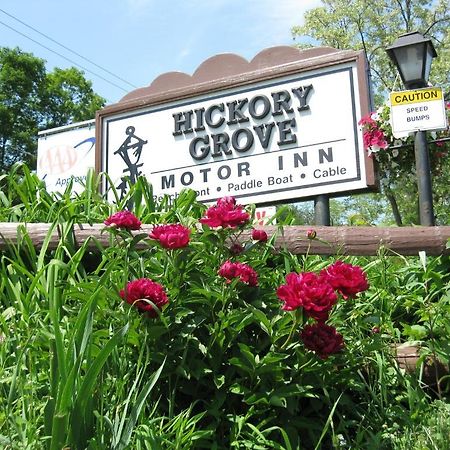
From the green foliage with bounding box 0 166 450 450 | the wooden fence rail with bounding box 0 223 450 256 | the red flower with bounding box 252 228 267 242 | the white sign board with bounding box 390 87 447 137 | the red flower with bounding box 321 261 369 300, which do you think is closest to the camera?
the green foliage with bounding box 0 166 450 450

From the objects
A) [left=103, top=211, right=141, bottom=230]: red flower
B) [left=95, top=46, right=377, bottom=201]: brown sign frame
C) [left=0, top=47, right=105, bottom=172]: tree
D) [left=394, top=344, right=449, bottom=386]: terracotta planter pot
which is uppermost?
[left=0, top=47, right=105, bottom=172]: tree

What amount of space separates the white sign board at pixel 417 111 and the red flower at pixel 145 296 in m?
3.42

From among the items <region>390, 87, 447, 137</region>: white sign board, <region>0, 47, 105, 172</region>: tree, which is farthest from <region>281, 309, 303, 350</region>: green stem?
<region>0, 47, 105, 172</region>: tree

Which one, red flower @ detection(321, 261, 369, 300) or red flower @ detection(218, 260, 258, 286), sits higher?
red flower @ detection(218, 260, 258, 286)

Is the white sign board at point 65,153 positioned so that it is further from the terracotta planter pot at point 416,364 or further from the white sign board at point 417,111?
the terracotta planter pot at point 416,364

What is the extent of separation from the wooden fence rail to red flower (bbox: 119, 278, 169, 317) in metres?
1.06

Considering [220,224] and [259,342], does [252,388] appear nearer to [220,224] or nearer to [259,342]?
[259,342]

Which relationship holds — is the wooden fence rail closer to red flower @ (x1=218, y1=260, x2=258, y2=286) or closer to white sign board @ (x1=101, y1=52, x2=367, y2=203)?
red flower @ (x1=218, y1=260, x2=258, y2=286)

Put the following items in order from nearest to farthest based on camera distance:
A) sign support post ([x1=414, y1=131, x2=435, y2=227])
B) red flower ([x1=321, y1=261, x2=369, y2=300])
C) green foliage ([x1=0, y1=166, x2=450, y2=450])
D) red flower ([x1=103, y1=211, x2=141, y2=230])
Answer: green foliage ([x1=0, y1=166, x2=450, y2=450])
red flower ([x1=321, y1=261, x2=369, y2=300])
red flower ([x1=103, y1=211, x2=141, y2=230])
sign support post ([x1=414, y1=131, x2=435, y2=227])

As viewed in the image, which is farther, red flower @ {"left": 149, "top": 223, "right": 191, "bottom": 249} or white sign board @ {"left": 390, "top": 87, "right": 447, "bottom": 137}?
white sign board @ {"left": 390, "top": 87, "right": 447, "bottom": 137}

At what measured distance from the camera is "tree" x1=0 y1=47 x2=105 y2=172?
2825 centimetres

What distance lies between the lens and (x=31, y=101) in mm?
29172

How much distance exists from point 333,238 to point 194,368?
1.26 m

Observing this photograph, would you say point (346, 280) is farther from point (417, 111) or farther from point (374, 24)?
point (374, 24)
